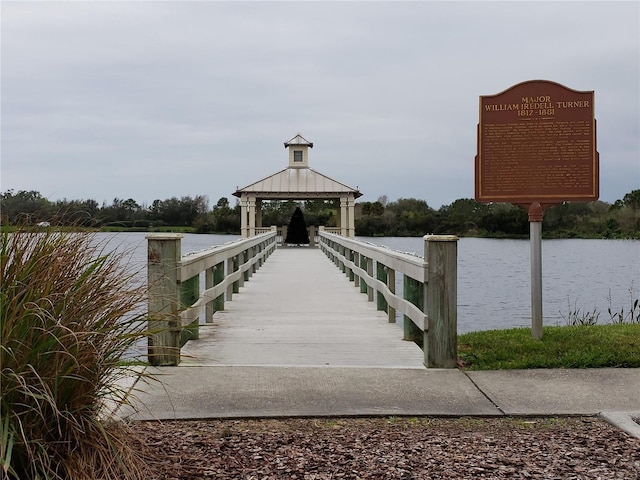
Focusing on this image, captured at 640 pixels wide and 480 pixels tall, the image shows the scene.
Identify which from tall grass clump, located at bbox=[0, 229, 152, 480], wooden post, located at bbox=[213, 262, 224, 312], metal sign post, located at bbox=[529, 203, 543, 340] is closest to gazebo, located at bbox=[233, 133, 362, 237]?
wooden post, located at bbox=[213, 262, 224, 312]

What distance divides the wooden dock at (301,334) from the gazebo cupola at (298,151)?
2334 centimetres

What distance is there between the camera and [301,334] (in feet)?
24.8

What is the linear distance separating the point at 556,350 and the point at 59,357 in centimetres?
462

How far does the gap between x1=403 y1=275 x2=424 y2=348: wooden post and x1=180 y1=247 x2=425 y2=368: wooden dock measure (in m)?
0.14

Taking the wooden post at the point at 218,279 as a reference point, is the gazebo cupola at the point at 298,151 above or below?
above

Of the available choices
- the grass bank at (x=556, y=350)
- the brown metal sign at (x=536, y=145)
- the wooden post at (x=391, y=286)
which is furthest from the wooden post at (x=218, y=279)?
the brown metal sign at (x=536, y=145)

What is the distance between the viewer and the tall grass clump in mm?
2789

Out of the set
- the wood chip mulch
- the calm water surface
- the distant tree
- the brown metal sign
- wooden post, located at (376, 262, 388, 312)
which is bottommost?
the calm water surface

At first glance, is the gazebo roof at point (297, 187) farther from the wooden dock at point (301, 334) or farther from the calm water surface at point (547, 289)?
the wooden dock at point (301, 334)

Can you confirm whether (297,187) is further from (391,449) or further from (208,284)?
(391,449)

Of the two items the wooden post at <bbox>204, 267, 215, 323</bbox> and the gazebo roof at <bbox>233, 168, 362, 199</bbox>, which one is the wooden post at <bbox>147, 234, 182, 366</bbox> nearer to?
the wooden post at <bbox>204, 267, 215, 323</bbox>

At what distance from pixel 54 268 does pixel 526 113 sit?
5.17 m

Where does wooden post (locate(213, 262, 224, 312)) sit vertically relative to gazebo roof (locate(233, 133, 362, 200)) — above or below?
below

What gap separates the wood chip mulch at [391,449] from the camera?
11.1 feet
